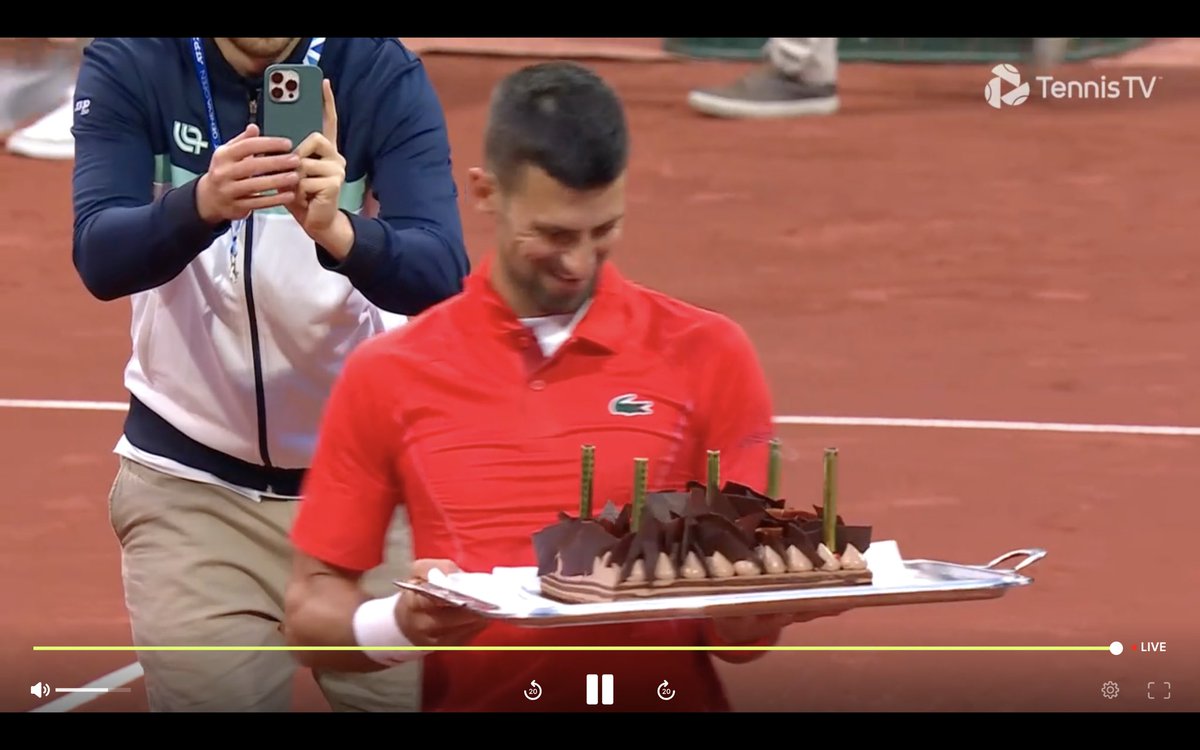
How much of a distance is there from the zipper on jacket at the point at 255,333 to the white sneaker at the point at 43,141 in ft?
19.3

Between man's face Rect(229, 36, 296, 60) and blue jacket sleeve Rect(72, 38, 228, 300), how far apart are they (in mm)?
146

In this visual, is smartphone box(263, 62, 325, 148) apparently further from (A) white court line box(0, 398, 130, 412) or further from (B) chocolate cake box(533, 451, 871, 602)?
(A) white court line box(0, 398, 130, 412)

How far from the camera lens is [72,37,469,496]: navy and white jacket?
3070mm

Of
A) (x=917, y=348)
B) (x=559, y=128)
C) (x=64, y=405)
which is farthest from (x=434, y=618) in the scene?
(x=917, y=348)

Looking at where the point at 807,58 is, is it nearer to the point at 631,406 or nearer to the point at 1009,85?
the point at 1009,85

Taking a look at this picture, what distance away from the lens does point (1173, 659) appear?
10.7ft

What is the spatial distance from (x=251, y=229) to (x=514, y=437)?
0.60 metres

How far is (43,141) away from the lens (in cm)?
889

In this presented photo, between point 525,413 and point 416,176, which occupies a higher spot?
point 416,176

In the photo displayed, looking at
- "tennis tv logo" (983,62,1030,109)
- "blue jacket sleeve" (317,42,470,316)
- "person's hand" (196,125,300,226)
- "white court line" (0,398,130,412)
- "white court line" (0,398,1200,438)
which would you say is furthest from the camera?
"white court line" (0,398,130,412)

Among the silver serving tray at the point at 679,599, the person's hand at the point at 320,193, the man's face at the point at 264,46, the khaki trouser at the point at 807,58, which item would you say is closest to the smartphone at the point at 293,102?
the person's hand at the point at 320,193

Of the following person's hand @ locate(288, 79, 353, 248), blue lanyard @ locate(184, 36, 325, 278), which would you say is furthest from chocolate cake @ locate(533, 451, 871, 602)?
blue lanyard @ locate(184, 36, 325, 278)
